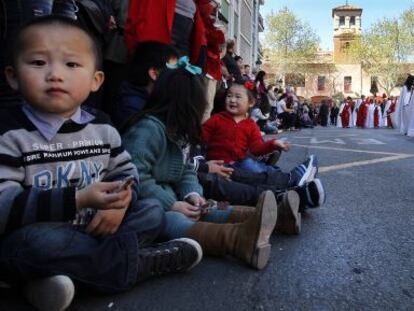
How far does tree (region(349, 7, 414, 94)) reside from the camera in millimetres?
52719

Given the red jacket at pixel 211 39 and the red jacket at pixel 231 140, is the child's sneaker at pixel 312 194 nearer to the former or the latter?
the red jacket at pixel 231 140

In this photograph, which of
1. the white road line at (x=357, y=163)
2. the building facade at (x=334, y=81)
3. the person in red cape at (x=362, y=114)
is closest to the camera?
the white road line at (x=357, y=163)

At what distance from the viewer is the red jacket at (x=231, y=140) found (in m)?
3.80

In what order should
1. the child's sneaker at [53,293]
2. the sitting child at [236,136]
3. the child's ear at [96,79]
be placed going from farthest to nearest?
the sitting child at [236,136] → the child's ear at [96,79] → the child's sneaker at [53,293]

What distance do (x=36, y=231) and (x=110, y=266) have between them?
251mm

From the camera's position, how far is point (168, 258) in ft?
6.06

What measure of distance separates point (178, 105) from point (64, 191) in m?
0.98

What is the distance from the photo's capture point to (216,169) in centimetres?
314

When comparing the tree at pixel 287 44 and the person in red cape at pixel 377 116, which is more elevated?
the tree at pixel 287 44

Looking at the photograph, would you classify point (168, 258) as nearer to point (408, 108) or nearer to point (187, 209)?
point (187, 209)

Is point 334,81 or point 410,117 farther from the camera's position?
point 334,81

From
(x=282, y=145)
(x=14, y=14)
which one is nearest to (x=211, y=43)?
(x=282, y=145)

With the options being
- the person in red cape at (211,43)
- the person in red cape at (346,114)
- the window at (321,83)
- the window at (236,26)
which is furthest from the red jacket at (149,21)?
the window at (321,83)

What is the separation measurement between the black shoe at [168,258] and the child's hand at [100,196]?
0.81 feet
